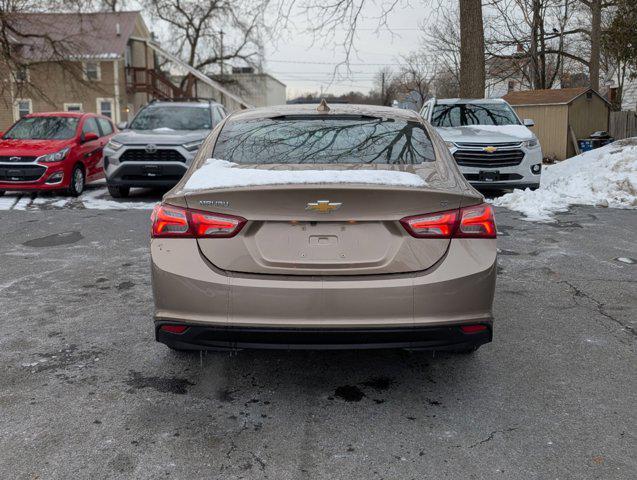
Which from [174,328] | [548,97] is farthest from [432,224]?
[548,97]

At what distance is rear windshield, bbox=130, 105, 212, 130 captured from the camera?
12.7 m

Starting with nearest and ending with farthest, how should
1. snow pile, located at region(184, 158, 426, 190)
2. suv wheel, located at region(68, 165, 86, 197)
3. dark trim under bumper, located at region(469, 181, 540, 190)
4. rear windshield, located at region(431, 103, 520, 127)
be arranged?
snow pile, located at region(184, 158, 426, 190)
dark trim under bumper, located at region(469, 181, 540, 190)
suv wheel, located at region(68, 165, 86, 197)
rear windshield, located at region(431, 103, 520, 127)

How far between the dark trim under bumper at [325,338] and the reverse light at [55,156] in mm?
9956

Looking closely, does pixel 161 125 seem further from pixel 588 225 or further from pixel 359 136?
pixel 359 136

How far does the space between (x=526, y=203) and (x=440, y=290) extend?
8.30 meters

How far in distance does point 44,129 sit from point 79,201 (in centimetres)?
244

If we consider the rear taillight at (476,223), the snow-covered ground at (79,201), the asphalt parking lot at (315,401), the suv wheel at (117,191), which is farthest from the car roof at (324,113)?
the suv wheel at (117,191)

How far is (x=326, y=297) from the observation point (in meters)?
3.16

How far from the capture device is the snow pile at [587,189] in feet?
35.8

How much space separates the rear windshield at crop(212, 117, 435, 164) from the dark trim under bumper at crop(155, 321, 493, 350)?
3.46 feet

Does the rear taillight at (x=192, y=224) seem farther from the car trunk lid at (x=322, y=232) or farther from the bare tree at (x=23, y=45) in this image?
the bare tree at (x=23, y=45)

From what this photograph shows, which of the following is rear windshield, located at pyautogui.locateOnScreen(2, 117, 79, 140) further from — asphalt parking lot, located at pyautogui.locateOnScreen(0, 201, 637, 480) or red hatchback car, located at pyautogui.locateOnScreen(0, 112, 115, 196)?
asphalt parking lot, located at pyautogui.locateOnScreen(0, 201, 637, 480)

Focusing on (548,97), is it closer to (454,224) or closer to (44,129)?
(44,129)

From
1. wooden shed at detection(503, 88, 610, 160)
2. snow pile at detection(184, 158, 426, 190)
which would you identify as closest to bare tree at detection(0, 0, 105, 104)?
wooden shed at detection(503, 88, 610, 160)
